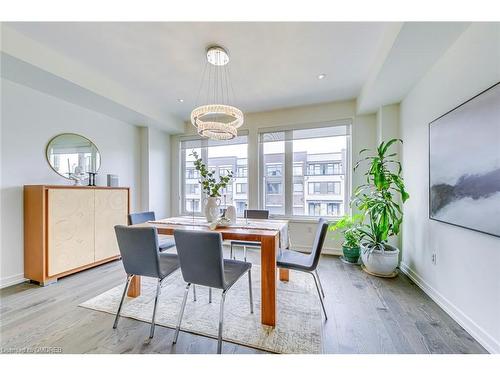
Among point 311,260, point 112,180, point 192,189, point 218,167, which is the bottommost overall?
point 311,260

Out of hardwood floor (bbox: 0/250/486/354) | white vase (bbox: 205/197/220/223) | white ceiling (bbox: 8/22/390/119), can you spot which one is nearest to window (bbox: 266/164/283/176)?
white ceiling (bbox: 8/22/390/119)

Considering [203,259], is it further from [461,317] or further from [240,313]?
[461,317]

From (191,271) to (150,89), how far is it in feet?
9.64

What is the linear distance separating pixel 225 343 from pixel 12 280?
2.81m

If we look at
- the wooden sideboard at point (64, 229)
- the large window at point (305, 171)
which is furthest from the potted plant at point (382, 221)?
the wooden sideboard at point (64, 229)

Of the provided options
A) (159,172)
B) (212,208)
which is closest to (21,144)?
(159,172)

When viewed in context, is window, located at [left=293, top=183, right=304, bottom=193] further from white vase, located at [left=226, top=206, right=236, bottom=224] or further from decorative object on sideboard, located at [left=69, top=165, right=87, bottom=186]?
decorative object on sideboard, located at [left=69, top=165, right=87, bottom=186]

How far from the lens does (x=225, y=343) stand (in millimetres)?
1496

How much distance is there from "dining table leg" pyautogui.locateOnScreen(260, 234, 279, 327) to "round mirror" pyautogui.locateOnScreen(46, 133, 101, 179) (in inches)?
122

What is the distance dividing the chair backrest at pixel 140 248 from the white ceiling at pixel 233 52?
186cm

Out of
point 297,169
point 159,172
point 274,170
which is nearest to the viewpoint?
point 297,169

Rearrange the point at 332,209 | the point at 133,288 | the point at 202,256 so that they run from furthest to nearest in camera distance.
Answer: the point at 332,209, the point at 133,288, the point at 202,256

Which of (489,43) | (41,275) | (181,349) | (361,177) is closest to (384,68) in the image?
(489,43)
